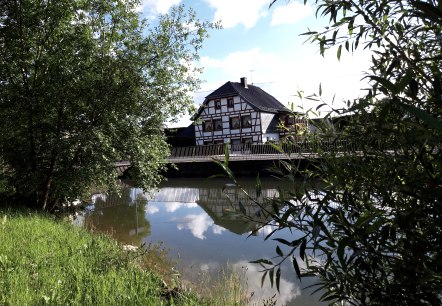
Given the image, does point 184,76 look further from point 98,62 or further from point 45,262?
point 45,262

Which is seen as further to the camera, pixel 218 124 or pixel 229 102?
pixel 218 124

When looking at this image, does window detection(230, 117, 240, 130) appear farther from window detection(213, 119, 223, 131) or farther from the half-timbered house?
window detection(213, 119, 223, 131)

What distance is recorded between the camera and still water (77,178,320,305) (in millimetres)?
5166

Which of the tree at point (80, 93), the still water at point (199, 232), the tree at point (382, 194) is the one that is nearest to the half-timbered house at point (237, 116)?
the still water at point (199, 232)

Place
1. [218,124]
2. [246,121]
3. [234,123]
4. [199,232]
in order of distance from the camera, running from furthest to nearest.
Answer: [218,124] < [234,123] < [246,121] < [199,232]

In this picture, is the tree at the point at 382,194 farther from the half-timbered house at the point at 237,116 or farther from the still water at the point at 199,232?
the half-timbered house at the point at 237,116

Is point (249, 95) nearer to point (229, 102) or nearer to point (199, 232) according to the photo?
point (229, 102)

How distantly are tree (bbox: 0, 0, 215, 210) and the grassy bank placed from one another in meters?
2.48

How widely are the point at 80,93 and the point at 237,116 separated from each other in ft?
85.1

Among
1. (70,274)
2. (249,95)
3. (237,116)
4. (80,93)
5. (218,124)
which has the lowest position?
(70,274)

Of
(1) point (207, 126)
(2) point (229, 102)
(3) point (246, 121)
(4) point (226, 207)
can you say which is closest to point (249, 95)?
(2) point (229, 102)

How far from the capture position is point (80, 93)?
24.2 feet

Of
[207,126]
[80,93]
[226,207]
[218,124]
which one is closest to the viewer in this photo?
[80,93]

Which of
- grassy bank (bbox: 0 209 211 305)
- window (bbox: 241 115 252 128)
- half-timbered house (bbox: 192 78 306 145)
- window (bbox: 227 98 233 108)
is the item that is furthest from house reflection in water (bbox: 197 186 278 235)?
window (bbox: 227 98 233 108)
